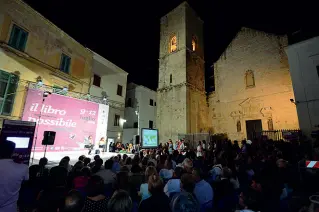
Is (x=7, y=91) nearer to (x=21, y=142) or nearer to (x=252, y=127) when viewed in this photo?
(x=21, y=142)

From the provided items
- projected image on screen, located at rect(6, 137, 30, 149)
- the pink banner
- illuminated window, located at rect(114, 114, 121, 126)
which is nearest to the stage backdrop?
the pink banner

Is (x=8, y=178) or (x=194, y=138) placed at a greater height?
(x=194, y=138)

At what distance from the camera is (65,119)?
1098cm

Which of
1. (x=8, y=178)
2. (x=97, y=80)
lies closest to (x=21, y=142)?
(x=8, y=178)

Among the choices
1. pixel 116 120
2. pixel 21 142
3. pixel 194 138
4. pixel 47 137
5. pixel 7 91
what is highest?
pixel 7 91

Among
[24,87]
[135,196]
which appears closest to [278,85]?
[135,196]

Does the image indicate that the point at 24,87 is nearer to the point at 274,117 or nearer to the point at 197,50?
the point at 197,50

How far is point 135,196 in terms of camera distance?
3348 millimetres

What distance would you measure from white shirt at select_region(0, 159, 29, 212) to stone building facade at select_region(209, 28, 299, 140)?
16.9 metres

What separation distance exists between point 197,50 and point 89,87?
545 inches

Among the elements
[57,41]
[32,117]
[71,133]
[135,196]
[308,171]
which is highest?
[57,41]

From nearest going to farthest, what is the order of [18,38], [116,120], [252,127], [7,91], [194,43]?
[7,91], [18,38], [252,127], [116,120], [194,43]

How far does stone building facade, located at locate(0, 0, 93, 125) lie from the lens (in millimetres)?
10758

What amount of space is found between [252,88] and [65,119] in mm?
16724
